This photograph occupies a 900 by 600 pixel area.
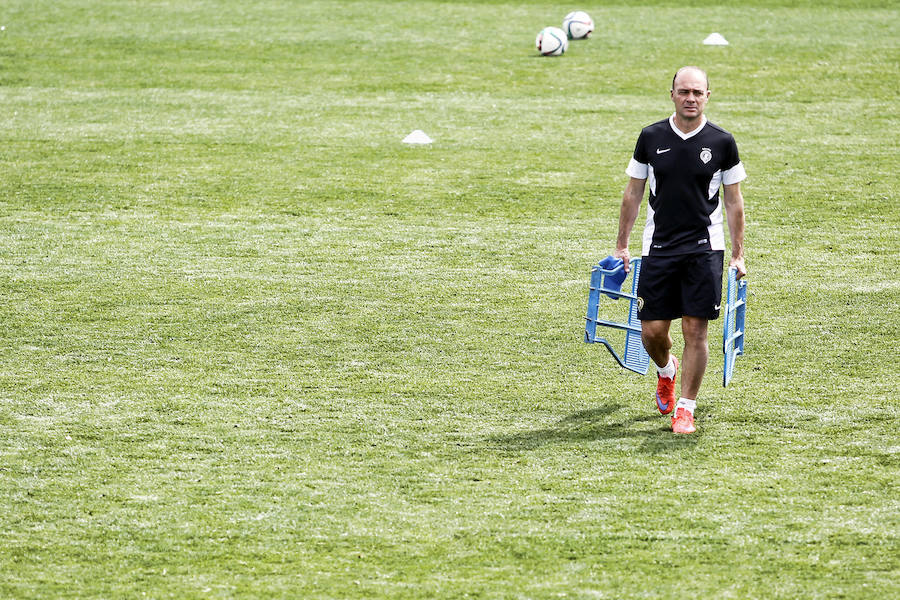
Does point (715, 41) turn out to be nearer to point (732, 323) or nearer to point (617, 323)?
point (617, 323)

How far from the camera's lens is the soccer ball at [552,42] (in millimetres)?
16953

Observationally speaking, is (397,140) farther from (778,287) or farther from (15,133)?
(778,287)

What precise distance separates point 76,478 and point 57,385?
54.1 inches

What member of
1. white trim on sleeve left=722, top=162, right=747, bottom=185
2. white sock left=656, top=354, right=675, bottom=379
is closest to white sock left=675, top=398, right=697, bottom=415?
white sock left=656, top=354, right=675, bottom=379

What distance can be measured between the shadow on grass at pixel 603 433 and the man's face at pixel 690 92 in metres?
1.60

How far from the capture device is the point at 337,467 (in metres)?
5.63

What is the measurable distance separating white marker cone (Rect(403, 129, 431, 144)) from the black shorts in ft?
23.0

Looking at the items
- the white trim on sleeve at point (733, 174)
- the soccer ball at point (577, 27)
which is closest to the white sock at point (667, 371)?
the white trim on sleeve at point (733, 174)

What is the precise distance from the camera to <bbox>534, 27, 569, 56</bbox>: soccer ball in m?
17.0

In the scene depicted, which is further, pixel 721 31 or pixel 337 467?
pixel 721 31

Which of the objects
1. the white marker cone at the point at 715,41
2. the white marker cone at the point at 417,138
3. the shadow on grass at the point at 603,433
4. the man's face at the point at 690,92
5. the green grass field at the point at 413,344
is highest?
the man's face at the point at 690,92

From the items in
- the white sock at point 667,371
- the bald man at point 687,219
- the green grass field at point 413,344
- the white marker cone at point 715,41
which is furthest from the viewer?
the white marker cone at point 715,41

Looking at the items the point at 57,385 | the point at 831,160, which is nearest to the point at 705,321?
the point at 57,385

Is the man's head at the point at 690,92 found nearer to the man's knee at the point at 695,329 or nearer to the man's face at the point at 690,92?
the man's face at the point at 690,92
